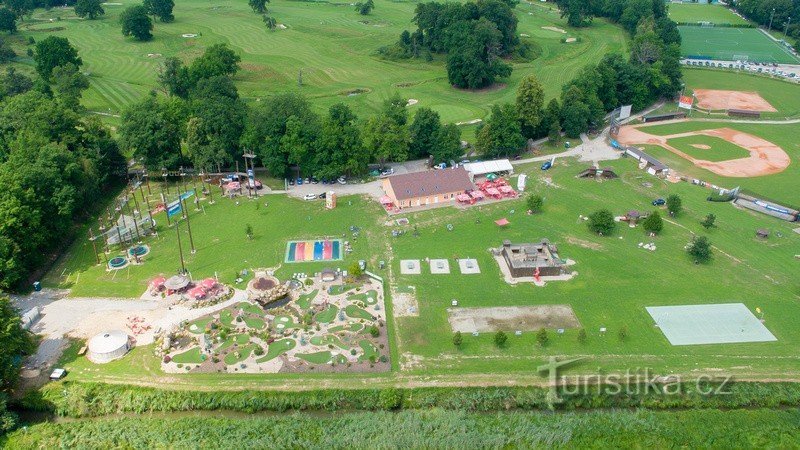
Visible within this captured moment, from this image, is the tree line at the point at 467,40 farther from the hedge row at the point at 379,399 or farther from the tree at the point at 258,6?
the hedge row at the point at 379,399

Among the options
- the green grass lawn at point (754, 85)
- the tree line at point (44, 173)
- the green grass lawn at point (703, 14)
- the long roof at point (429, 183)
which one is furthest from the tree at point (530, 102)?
the green grass lawn at point (703, 14)

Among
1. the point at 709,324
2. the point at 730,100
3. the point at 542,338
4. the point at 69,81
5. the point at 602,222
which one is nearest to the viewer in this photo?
the point at 542,338

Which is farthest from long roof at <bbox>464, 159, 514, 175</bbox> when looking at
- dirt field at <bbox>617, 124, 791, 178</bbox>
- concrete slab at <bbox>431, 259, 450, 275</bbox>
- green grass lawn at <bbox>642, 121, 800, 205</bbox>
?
green grass lawn at <bbox>642, 121, 800, 205</bbox>

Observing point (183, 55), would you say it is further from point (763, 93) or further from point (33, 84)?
point (763, 93)

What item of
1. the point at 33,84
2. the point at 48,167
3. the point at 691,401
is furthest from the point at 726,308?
the point at 33,84

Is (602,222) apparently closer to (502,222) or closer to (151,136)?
(502,222)

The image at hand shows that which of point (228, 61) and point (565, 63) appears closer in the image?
point (228, 61)

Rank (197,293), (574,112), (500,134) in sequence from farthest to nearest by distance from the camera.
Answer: (574,112) < (500,134) < (197,293)

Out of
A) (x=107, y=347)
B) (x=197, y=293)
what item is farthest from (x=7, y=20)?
(x=107, y=347)
